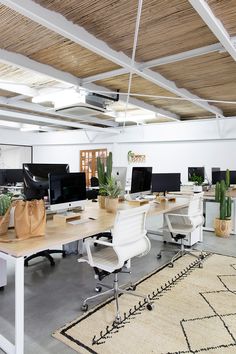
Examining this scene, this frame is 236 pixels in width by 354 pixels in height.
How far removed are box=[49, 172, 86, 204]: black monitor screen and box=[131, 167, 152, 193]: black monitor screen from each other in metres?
1.14

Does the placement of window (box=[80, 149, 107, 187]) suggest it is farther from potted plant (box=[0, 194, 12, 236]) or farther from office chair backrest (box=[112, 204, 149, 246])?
potted plant (box=[0, 194, 12, 236])

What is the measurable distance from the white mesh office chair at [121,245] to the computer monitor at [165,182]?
2.03 meters

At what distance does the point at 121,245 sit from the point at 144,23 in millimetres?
2088

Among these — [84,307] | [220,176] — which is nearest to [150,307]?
[84,307]

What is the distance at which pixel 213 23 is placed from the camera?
2.31 metres

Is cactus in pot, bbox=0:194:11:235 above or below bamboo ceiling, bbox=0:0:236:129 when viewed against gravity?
below

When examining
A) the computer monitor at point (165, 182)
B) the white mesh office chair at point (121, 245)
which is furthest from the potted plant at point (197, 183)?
the white mesh office chair at point (121, 245)

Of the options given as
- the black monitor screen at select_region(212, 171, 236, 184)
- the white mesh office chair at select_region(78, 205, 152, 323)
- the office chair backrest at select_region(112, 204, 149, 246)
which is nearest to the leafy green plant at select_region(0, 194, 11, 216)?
the white mesh office chair at select_region(78, 205, 152, 323)

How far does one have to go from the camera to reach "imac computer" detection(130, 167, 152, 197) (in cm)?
409

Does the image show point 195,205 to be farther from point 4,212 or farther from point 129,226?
point 4,212

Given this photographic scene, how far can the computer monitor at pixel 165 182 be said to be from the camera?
→ 4.59 m

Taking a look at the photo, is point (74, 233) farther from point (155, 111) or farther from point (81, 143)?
point (81, 143)

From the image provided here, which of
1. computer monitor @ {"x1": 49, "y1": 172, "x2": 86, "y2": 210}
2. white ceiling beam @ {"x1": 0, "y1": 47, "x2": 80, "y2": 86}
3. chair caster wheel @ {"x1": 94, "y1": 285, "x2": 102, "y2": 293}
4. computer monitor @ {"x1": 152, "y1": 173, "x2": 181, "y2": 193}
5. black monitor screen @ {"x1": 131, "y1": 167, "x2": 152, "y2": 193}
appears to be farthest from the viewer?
computer monitor @ {"x1": 152, "y1": 173, "x2": 181, "y2": 193}

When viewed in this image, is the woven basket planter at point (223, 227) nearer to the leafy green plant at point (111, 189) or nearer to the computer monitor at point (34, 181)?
the leafy green plant at point (111, 189)
